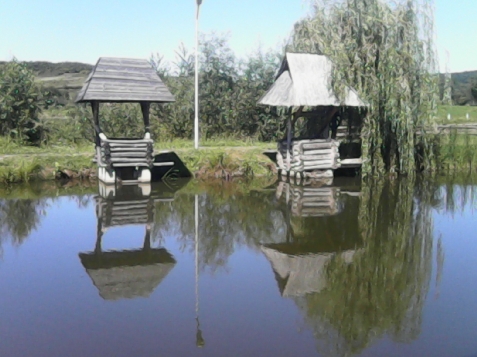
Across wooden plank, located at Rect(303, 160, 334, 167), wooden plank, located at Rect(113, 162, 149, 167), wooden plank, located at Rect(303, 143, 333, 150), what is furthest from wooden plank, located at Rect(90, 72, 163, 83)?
wooden plank, located at Rect(303, 160, 334, 167)

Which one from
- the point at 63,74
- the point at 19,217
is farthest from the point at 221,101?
the point at 63,74

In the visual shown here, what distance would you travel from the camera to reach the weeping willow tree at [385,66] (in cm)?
1460

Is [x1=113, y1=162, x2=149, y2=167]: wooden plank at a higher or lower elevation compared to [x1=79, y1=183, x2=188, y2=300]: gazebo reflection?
higher

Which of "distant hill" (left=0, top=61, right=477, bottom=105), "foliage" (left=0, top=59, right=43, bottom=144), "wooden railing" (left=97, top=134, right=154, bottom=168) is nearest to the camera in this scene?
"wooden railing" (left=97, top=134, right=154, bottom=168)

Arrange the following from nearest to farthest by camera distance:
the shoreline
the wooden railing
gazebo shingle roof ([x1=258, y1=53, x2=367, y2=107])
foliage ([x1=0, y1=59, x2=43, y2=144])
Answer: the wooden railing, gazebo shingle roof ([x1=258, y1=53, x2=367, y2=107]), the shoreline, foliage ([x1=0, y1=59, x2=43, y2=144])

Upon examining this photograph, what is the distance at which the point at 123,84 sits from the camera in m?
13.3

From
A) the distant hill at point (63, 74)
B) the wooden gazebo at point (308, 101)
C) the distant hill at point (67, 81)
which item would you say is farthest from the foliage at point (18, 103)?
the wooden gazebo at point (308, 101)

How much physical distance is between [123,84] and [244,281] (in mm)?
8402

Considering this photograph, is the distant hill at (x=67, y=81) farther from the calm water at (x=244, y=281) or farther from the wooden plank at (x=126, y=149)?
the calm water at (x=244, y=281)

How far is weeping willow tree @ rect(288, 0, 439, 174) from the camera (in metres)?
14.6

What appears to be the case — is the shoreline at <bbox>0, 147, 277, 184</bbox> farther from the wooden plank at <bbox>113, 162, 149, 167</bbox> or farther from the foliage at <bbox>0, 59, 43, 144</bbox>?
the foliage at <bbox>0, 59, 43, 144</bbox>

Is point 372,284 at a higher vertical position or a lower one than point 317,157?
lower

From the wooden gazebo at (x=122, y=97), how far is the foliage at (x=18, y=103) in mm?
5598

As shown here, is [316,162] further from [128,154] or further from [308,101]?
[128,154]
